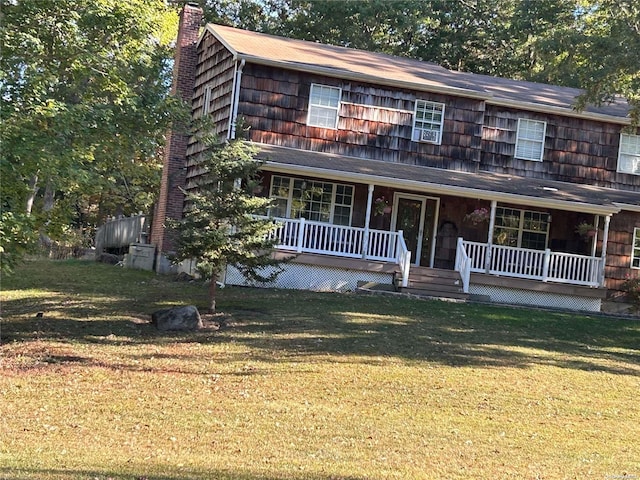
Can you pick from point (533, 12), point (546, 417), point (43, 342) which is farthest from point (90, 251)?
point (546, 417)

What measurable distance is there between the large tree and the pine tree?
1.31 meters

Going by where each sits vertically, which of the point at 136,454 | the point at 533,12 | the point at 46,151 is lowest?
the point at 136,454

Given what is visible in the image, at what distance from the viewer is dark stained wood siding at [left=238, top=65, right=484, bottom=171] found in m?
22.1

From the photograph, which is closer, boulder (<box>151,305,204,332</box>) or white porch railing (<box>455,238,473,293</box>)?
boulder (<box>151,305,204,332</box>)

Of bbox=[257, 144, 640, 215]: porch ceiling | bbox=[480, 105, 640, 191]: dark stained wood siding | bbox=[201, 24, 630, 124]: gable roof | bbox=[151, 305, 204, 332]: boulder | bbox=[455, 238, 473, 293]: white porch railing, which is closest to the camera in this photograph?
bbox=[151, 305, 204, 332]: boulder

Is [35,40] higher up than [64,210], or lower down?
higher up

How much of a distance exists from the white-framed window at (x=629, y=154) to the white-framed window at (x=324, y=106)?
891 cm

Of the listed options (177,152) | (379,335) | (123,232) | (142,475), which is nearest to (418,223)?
(177,152)

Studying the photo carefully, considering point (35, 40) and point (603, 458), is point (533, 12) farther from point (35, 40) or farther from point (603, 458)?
point (603, 458)

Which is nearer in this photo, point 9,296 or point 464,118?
point 9,296

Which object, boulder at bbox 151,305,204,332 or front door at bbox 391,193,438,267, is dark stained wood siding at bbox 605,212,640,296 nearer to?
front door at bbox 391,193,438,267

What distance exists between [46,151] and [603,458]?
336 inches

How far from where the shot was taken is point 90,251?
39.1 m

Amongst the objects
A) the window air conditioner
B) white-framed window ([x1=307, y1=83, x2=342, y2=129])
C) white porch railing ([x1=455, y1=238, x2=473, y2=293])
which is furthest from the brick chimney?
white porch railing ([x1=455, y1=238, x2=473, y2=293])
